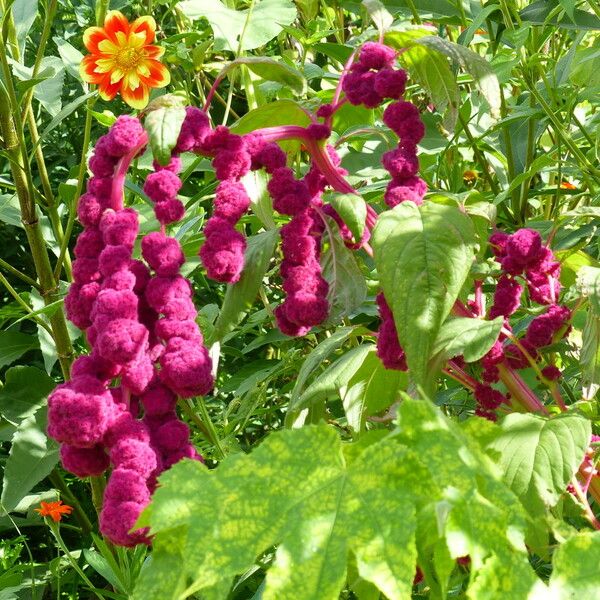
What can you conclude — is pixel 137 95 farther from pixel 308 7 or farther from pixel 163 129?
pixel 163 129

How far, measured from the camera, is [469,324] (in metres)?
0.71

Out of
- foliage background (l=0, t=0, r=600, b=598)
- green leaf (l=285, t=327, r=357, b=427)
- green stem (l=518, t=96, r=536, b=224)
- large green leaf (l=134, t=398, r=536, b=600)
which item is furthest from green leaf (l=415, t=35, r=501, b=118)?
green stem (l=518, t=96, r=536, b=224)

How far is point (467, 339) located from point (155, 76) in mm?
756

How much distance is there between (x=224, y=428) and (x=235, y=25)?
53cm

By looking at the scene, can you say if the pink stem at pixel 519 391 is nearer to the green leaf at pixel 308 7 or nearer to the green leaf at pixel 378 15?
the green leaf at pixel 378 15

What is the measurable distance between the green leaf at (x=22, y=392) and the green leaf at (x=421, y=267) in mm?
983

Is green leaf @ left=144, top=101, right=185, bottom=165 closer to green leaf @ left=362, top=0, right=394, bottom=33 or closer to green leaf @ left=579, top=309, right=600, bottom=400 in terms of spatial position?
green leaf @ left=362, top=0, right=394, bottom=33

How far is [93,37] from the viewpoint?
1305 millimetres

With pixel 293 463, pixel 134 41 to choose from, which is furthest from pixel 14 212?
pixel 293 463

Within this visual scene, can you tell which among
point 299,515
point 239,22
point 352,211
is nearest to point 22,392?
point 239,22

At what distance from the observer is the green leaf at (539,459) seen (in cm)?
67

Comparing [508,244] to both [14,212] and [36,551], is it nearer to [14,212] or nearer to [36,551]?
[14,212]

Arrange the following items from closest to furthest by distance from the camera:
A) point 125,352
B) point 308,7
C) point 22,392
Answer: point 125,352 < point 22,392 < point 308,7

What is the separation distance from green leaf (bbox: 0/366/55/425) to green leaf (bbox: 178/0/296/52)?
22.1 inches
